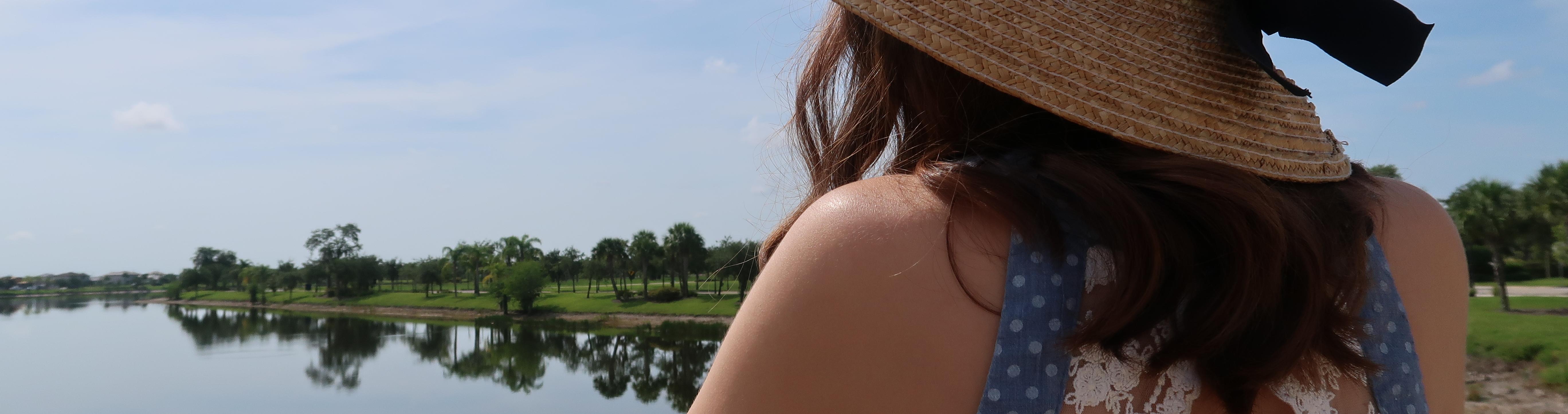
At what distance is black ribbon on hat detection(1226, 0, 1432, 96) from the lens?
0.90 meters

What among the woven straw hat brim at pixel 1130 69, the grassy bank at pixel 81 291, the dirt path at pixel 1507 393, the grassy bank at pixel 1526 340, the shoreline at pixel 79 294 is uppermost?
the grassy bank at pixel 81 291

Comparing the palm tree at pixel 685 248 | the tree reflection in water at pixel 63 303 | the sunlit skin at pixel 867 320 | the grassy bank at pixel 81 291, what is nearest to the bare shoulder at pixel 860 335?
the sunlit skin at pixel 867 320

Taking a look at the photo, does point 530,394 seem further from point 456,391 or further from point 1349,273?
point 1349,273

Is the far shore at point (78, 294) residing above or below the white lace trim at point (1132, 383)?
above

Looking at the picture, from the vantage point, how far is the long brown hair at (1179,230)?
0.69 metres

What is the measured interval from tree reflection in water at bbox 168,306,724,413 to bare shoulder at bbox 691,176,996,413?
2665 cm

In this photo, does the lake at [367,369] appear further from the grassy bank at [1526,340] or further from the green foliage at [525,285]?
the grassy bank at [1526,340]

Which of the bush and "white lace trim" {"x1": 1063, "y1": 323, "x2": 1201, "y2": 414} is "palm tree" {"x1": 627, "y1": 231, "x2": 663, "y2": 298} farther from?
"white lace trim" {"x1": 1063, "y1": 323, "x2": 1201, "y2": 414}

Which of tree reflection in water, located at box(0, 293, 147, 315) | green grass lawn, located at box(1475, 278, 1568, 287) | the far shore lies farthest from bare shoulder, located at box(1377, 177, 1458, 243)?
the far shore

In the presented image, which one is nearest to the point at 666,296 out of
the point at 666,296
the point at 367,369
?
the point at 666,296

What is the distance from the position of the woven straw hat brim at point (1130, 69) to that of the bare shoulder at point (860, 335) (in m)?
0.22

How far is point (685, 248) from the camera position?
48219 millimetres

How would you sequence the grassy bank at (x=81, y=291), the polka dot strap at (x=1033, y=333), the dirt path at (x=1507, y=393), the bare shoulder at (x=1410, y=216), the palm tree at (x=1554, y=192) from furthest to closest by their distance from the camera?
the grassy bank at (x=81, y=291) → the palm tree at (x=1554, y=192) → the dirt path at (x=1507, y=393) → the bare shoulder at (x=1410, y=216) → the polka dot strap at (x=1033, y=333)

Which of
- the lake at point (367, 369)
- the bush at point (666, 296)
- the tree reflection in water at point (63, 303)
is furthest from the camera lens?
the tree reflection in water at point (63, 303)
